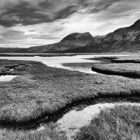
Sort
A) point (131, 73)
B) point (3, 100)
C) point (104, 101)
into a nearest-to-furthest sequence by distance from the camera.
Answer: point (3, 100) → point (104, 101) → point (131, 73)

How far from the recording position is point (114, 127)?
462 inches

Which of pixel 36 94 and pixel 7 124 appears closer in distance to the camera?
pixel 7 124

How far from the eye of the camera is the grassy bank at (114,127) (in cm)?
1043

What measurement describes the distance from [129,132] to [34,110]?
9.00 m

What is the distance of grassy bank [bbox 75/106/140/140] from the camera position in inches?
411

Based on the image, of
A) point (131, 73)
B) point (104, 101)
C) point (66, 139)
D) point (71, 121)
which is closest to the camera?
point (66, 139)

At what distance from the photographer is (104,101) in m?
19.5

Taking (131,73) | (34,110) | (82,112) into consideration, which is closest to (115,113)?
(82,112)

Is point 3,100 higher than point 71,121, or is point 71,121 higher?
point 3,100

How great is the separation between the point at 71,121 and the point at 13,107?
20.6 feet

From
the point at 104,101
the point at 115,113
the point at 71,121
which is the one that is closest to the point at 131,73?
the point at 104,101

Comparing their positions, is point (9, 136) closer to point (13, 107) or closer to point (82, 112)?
point (13, 107)

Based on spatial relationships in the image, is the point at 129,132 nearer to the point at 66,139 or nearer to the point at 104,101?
the point at 66,139

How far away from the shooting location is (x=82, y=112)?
634 inches
